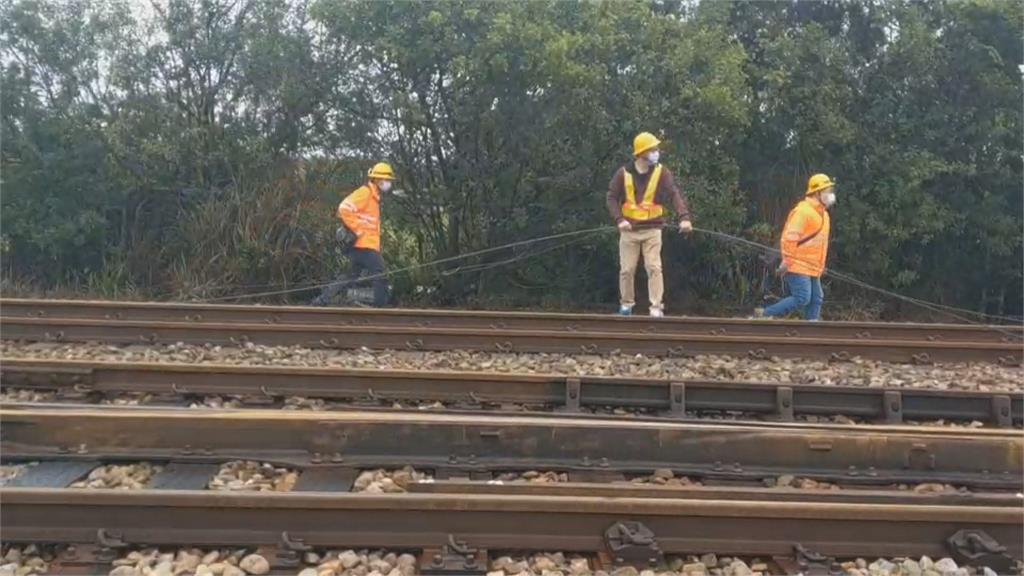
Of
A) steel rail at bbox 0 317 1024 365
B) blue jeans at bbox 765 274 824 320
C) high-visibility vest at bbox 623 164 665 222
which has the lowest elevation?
steel rail at bbox 0 317 1024 365

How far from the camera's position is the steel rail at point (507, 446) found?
465 centimetres

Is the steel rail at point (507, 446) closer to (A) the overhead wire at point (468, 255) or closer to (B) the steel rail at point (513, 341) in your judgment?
(B) the steel rail at point (513, 341)

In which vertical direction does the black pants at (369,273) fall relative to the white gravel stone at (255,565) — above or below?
above

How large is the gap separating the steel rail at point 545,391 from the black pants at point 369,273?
17.1 feet

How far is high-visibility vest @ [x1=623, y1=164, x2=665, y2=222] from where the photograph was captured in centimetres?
1023

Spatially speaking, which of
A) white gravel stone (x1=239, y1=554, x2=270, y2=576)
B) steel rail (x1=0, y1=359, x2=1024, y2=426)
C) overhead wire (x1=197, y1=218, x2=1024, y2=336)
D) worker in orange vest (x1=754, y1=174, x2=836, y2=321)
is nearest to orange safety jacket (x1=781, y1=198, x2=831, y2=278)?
worker in orange vest (x1=754, y1=174, x2=836, y2=321)

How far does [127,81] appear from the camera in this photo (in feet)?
45.2

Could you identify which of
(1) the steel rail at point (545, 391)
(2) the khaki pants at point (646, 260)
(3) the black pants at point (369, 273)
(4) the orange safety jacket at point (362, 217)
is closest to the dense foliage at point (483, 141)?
(3) the black pants at point (369, 273)

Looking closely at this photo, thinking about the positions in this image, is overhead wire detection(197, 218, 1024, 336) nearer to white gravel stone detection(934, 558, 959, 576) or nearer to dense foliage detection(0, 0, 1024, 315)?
dense foliage detection(0, 0, 1024, 315)

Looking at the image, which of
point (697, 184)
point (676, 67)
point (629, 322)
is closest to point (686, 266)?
point (697, 184)

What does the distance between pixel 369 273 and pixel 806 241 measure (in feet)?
17.3

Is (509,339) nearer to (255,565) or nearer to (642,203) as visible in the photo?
(642,203)

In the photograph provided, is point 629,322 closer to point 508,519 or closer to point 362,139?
point 508,519

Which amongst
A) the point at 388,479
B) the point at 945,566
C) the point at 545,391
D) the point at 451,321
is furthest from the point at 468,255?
the point at 945,566
